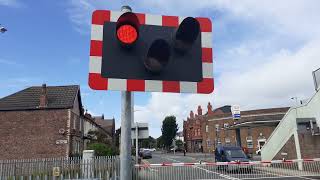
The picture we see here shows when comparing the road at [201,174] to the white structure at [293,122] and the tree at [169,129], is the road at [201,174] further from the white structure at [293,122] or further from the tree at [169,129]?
the tree at [169,129]

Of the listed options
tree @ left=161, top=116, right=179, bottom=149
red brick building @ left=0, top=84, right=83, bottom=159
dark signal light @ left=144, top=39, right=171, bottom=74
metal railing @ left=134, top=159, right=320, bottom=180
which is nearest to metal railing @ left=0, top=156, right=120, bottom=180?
metal railing @ left=134, top=159, right=320, bottom=180

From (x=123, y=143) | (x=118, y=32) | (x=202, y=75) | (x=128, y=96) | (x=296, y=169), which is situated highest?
(x=118, y=32)

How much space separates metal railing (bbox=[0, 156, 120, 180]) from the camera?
18761 millimetres

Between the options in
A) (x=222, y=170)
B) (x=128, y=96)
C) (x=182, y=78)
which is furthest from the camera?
Answer: (x=222, y=170)

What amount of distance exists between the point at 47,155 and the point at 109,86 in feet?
117

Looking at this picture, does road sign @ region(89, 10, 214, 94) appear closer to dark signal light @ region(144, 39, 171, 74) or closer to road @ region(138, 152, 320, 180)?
dark signal light @ region(144, 39, 171, 74)

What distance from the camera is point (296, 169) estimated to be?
83.7 ft

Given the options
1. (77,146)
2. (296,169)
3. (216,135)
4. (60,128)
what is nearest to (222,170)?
(296,169)

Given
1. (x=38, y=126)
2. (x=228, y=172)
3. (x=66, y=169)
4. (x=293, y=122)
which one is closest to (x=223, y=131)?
(x=38, y=126)

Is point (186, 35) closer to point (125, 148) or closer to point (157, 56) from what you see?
point (157, 56)

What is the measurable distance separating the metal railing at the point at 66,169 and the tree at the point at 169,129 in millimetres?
89345

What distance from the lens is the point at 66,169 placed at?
22.2 meters

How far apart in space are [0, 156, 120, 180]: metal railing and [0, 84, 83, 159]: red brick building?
11.0 m

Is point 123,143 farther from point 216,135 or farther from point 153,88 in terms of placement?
point 216,135
